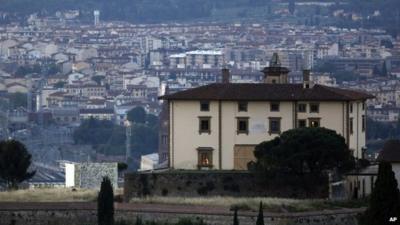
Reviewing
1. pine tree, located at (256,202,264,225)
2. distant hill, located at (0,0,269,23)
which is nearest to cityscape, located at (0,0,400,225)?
distant hill, located at (0,0,269,23)

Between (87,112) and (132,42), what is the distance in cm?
4456

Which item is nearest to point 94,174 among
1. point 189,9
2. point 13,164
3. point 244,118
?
point 13,164

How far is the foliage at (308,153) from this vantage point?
38.6 meters

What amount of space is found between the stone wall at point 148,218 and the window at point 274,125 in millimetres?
3850

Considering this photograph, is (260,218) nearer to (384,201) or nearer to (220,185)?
(384,201)

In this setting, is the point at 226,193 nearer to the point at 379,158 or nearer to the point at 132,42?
the point at 379,158

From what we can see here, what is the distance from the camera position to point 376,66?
145625 millimetres

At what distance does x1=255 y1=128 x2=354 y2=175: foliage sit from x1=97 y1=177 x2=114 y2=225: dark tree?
2.93 meters

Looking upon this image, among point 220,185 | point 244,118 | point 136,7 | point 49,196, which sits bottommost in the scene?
point 49,196

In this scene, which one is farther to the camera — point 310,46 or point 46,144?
point 310,46

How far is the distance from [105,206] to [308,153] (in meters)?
3.68

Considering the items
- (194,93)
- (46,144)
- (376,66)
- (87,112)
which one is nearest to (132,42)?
(376,66)

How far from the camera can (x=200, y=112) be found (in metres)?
40.8

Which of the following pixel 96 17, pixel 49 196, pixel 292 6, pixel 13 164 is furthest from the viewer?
pixel 96 17
